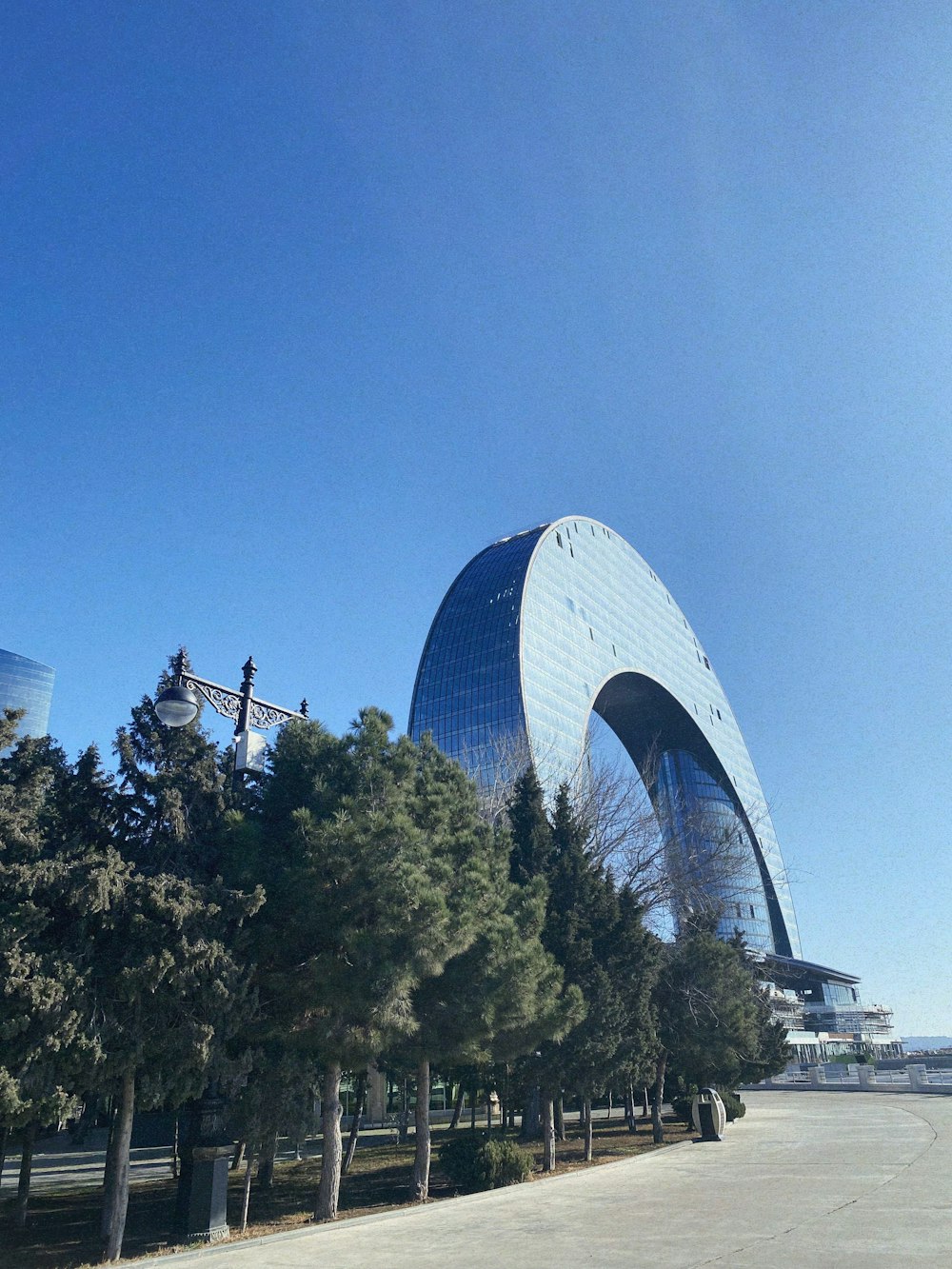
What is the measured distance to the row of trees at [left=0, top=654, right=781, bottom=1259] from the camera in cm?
1157

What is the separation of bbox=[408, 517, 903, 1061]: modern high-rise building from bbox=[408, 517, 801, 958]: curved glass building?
0.60 feet

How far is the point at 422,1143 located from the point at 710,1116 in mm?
11281

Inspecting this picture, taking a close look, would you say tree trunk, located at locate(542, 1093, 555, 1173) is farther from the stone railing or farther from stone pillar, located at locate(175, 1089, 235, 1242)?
the stone railing

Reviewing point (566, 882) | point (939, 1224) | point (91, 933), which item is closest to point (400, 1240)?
point (91, 933)

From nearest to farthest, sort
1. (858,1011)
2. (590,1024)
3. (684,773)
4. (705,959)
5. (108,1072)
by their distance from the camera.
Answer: (108,1072) → (590,1024) → (705,959) → (684,773) → (858,1011)

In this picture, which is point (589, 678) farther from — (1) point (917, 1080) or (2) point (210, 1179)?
(2) point (210, 1179)

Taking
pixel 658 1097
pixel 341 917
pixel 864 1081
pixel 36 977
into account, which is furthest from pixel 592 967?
pixel 864 1081

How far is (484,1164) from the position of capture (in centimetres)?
1705

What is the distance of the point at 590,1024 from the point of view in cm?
1942

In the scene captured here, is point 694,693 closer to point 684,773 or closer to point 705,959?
point 684,773

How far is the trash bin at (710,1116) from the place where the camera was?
79.6 feet

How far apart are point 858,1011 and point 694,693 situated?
190ft

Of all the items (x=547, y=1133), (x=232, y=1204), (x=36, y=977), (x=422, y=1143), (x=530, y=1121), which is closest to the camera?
(x=36, y=977)

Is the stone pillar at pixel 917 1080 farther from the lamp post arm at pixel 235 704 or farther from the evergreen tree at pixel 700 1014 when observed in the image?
the lamp post arm at pixel 235 704
